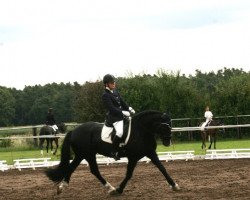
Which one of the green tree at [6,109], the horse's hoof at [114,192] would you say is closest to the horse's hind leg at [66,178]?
the horse's hoof at [114,192]

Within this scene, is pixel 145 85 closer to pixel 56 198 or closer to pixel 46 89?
pixel 56 198

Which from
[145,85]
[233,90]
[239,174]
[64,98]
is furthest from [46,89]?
[239,174]

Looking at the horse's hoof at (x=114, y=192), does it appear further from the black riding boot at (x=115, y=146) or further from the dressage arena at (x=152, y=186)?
the black riding boot at (x=115, y=146)

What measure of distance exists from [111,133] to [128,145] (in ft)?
1.34

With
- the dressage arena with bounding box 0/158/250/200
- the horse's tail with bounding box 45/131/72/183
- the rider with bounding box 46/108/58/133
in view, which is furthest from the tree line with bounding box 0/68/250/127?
the horse's tail with bounding box 45/131/72/183

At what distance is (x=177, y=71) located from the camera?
1622 inches

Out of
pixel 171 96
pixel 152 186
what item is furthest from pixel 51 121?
pixel 152 186

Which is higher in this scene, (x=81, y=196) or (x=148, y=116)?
(x=148, y=116)

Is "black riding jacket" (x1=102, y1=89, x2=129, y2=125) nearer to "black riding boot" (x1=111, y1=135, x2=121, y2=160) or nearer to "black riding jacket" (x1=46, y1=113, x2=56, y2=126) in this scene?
"black riding boot" (x1=111, y1=135, x2=121, y2=160)

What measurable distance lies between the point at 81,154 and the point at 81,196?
956mm

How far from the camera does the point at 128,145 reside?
34.1ft

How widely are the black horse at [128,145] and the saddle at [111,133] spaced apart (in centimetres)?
8

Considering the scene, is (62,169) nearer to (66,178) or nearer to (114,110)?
(66,178)

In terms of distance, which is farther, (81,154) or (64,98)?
(64,98)
